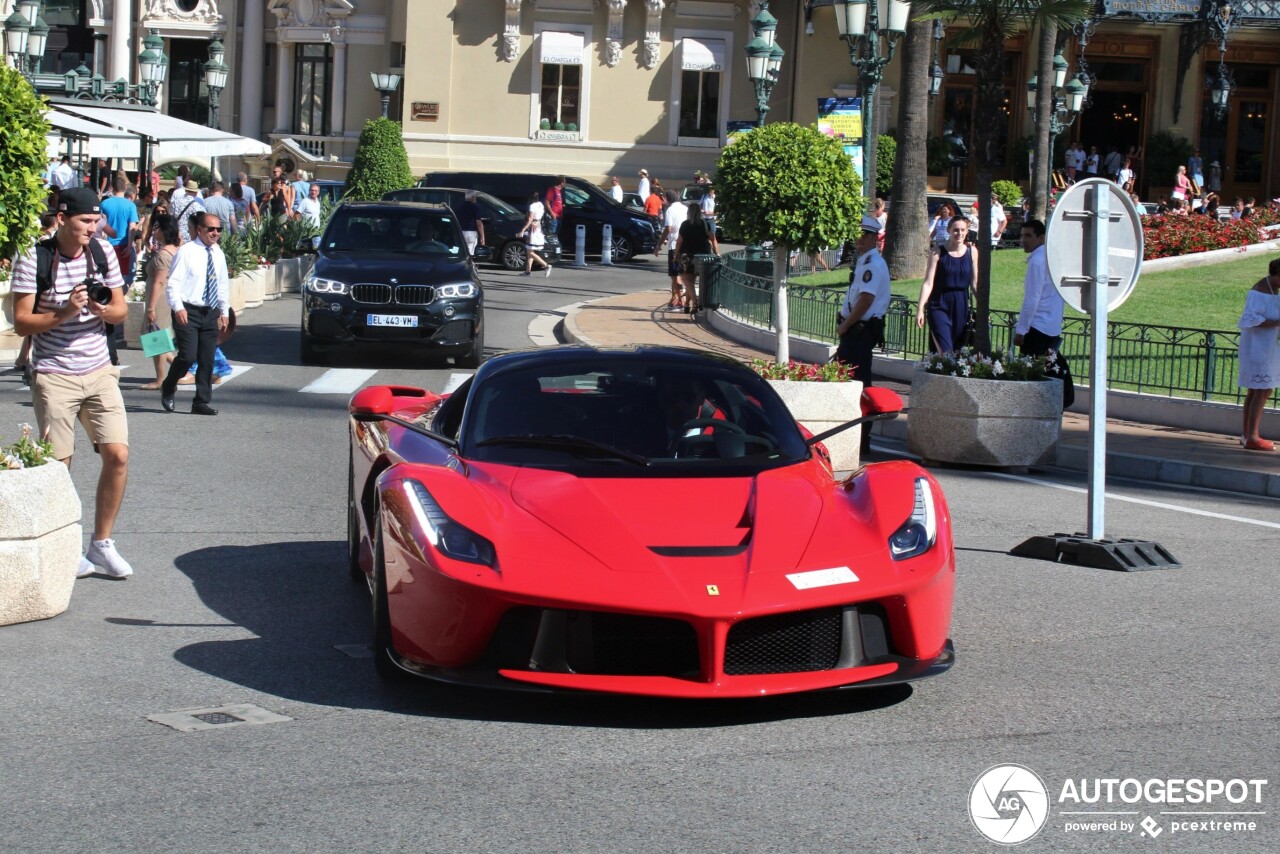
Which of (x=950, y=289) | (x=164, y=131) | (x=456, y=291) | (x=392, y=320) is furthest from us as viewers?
(x=164, y=131)

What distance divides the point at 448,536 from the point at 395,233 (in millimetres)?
14532

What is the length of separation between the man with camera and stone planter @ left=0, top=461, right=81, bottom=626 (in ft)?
2.04

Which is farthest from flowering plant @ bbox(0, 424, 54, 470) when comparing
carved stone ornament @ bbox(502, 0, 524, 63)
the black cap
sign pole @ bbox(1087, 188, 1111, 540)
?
carved stone ornament @ bbox(502, 0, 524, 63)

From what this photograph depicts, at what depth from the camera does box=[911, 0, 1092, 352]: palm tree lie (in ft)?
52.6

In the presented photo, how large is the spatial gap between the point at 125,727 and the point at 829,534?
252 centimetres

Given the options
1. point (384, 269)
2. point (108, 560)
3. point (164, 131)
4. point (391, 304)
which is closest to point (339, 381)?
point (391, 304)

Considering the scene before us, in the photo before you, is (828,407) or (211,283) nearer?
(828,407)

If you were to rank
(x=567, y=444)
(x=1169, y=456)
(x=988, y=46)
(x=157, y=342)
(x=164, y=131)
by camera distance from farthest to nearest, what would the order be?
(x=164, y=131), (x=988, y=46), (x=1169, y=456), (x=157, y=342), (x=567, y=444)

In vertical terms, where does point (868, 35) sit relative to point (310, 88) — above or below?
below

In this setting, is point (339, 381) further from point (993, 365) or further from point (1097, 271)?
point (1097, 271)

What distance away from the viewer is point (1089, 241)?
9.17 m

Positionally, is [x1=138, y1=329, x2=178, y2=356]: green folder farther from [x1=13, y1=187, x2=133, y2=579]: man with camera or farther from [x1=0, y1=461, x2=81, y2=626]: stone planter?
[x1=0, y1=461, x2=81, y2=626]: stone planter

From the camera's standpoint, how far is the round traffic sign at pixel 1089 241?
9117 mm

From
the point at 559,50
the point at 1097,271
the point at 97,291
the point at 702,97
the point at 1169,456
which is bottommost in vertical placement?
the point at 1169,456
